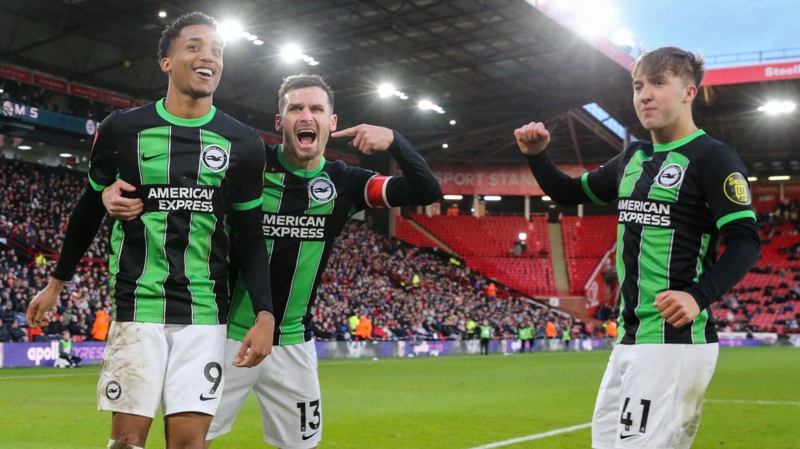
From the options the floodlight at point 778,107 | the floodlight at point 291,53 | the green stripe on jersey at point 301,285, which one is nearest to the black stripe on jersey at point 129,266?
the green stripe on jersey at point 301,285

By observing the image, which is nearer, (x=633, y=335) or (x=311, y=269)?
(x=633, y=335)

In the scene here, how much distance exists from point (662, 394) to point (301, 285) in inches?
75.4

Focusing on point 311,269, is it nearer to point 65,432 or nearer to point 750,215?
point 750,215

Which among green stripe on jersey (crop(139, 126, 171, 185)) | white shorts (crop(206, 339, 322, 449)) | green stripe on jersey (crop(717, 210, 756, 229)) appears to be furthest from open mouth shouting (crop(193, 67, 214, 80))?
green stripe on jersey (crop(717, 210, 756, 229))

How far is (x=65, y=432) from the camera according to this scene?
9.16 metres

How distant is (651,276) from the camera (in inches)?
156

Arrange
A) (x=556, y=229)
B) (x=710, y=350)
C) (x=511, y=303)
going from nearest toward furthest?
(x=710, y=350) < (x=511, y=303) < (x=556, y=229)

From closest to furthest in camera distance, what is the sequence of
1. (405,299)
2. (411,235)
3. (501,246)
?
(405,299)
(411,235)
(501,246)

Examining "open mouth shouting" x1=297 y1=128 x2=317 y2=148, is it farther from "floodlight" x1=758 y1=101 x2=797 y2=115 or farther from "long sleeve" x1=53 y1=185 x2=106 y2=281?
"floodlight" x1=758 y1=101 x2=797 y2=115

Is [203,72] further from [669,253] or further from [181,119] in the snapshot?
[669,253]

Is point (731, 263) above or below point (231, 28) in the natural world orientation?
below

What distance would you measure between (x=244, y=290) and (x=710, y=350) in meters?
2.27

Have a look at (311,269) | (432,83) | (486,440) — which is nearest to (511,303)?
(432,83)

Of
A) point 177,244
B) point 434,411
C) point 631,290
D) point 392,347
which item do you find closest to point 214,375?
point 177,244
